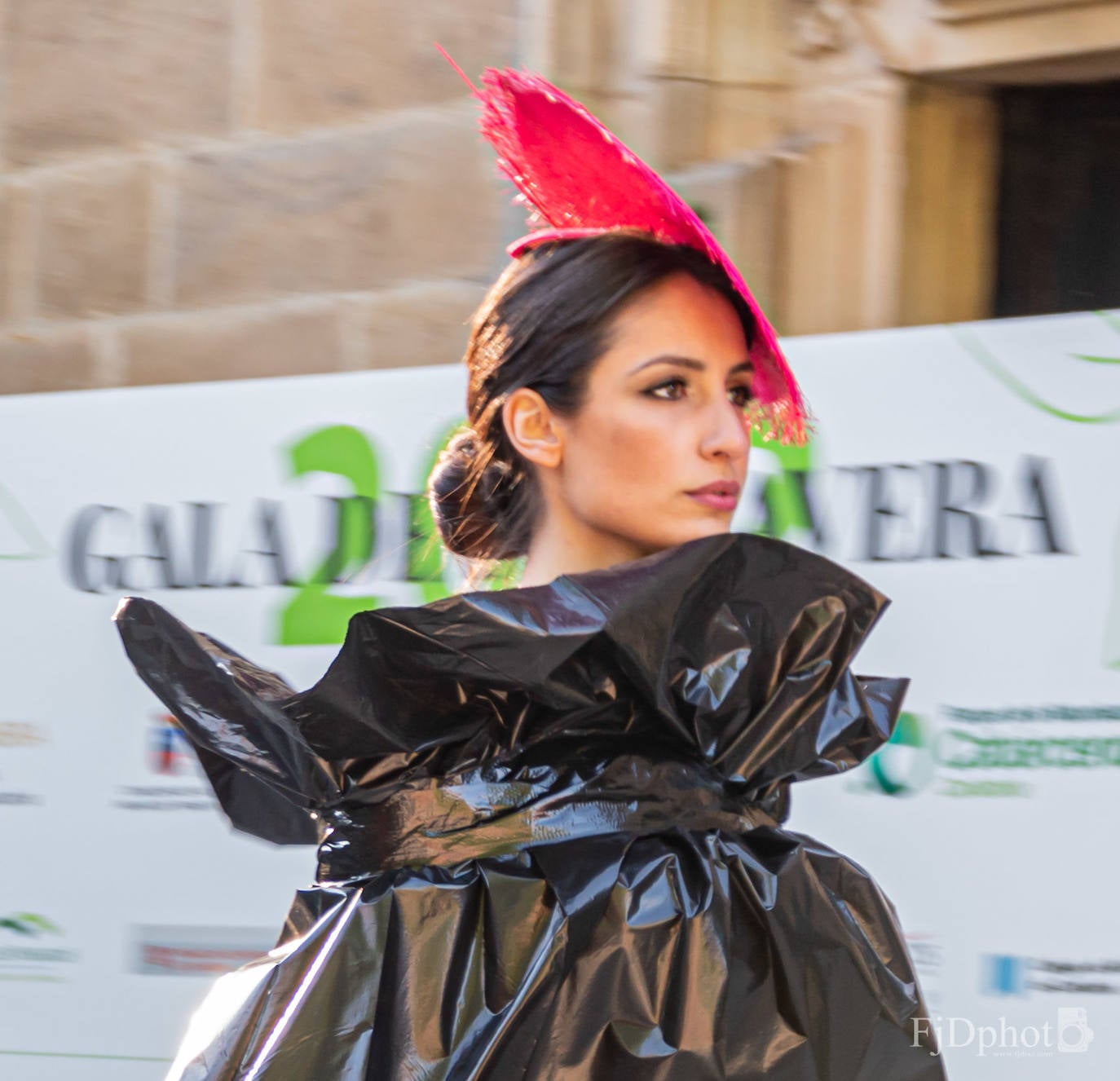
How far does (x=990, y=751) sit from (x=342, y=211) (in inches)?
64.2

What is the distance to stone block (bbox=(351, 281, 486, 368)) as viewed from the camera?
2.91 metres

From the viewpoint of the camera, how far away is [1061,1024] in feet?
6.31

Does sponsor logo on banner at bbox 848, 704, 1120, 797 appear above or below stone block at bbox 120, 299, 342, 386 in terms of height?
below

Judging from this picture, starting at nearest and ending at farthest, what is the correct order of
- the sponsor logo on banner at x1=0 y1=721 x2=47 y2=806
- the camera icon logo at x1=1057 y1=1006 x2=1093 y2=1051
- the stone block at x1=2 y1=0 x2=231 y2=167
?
the camera icon logo at x1=1057 y1=1006 x2=1093 y2=1051 < the sponsor logo on banner at x1=0 y1=721 x2=47 y2=806 < the stone block at x1=2 y1=0 x2=231 y2=167

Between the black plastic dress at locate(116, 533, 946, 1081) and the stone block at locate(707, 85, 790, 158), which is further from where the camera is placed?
the stone block at locate(707, 85, 790, 158)

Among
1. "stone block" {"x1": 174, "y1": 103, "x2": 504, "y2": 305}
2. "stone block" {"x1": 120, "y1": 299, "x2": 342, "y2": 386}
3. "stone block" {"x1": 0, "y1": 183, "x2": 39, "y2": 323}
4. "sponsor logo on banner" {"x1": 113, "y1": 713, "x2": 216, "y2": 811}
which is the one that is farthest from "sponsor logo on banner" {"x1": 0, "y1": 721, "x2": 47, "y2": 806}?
"stone block" {"x1": 0, "y1": 183, "x2": 39, "y2": 323}

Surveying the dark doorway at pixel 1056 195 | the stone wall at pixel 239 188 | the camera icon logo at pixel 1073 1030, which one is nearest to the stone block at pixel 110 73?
the stone wall at pixel 239 188

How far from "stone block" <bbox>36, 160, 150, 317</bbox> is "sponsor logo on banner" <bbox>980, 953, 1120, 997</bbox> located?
6.81 feet

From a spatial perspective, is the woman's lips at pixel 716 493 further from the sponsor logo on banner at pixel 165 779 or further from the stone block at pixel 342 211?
the stone block at pixel 342 211

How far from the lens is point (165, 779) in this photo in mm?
2438

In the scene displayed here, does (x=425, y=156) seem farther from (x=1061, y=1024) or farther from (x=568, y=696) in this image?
(x=568, y=696)

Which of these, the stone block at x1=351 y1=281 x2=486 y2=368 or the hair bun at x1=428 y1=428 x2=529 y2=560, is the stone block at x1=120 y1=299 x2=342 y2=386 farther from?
the hair bun at x1=428 y1=428 x2=529 y2=560

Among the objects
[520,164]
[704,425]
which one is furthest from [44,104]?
[704,425]

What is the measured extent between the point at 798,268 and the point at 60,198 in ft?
5.09
